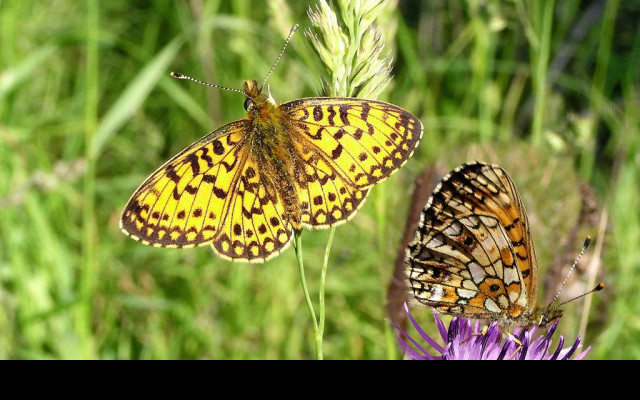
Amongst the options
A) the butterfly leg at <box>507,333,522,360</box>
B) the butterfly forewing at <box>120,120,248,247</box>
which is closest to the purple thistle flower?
the butterfly leg at <box>507,333,522,360</box>

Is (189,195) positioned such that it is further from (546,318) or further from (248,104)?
(546,318)

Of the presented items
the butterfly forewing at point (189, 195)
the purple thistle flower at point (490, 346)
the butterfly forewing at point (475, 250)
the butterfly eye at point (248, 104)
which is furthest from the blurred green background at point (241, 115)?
the purple thistle flower at point (490, 346)

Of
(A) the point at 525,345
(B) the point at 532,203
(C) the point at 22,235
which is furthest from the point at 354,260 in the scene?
(A) the point at 525,345

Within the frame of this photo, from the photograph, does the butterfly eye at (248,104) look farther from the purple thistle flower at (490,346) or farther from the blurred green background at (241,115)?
the purple thistle flower at (490,346)

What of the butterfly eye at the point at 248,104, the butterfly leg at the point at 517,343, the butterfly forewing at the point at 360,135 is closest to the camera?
the butterfly leg at the point at 517,343

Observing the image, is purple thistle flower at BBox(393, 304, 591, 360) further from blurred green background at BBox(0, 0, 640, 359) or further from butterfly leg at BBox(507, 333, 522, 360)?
blurred green background at BBox(0, 0, 640, 359)

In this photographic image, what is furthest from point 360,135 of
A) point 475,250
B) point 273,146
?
point 475,250
